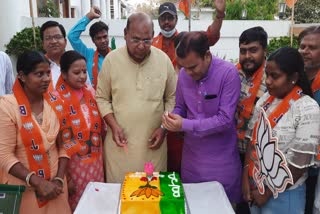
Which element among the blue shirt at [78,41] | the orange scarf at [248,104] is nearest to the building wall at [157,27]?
the blue shirt at [78,41]

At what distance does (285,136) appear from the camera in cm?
173

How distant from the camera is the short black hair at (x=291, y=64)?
1.77 meters

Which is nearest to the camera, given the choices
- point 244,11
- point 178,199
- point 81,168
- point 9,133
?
point 178,199

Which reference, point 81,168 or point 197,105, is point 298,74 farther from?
point 81,168

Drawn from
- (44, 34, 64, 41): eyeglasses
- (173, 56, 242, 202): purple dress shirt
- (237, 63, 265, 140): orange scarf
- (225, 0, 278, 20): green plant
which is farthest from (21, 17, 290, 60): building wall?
(173, 56, 242, 202): purple dress shirt

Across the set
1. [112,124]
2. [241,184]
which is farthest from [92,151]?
[241,184]

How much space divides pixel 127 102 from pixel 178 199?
916 mm

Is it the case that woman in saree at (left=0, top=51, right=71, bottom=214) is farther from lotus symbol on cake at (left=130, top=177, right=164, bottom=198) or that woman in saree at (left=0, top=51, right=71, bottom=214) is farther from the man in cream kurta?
lotus symbol on cake at (left=130, top=177, right=164, bottom=198)

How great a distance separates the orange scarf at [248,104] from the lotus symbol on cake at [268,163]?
398mm

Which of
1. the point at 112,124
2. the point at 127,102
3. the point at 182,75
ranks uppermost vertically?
the point at 182,75

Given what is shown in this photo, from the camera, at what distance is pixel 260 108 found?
1.99m

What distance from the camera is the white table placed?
5.68ft

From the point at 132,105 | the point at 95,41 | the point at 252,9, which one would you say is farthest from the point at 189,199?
the point at 252,9

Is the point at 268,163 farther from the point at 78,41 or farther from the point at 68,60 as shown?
the point at 78,41
